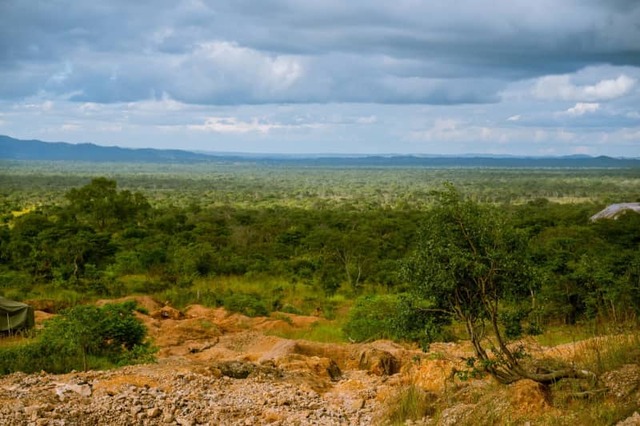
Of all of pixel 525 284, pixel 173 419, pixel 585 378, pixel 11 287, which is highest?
pixel 525 284

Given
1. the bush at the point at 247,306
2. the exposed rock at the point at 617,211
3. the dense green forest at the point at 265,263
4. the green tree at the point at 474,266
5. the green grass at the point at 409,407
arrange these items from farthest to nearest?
the exposed rock at the point at 617,211 < the bush at the point at 247,306 < the dense green forest at the point at 265,263 < the green grass at the point at 409,407 < the green tree at the point at 474,266

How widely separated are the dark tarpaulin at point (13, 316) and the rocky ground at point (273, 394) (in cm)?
890

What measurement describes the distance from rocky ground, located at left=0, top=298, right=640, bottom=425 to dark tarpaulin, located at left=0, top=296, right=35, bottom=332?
890cm

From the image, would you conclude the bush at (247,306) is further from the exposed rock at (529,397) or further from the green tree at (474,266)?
the exposed rock at (529,397)

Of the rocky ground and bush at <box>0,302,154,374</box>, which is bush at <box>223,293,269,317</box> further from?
the rocky ground

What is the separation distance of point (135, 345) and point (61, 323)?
5.80 feet

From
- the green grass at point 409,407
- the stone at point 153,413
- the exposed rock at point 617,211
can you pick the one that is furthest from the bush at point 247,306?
the exposed rock at point 617,211

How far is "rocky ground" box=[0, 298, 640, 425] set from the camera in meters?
9.51

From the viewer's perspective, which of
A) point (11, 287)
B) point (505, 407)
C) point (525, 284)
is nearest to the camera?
point (505, 407)

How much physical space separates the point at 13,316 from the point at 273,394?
491 inches

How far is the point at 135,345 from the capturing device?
52.3 ft

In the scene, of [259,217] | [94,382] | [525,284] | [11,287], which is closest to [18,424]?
[94,382]

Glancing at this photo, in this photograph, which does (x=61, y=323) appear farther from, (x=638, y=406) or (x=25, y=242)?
(x=25, y=242)

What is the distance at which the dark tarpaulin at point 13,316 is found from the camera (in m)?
20.2
